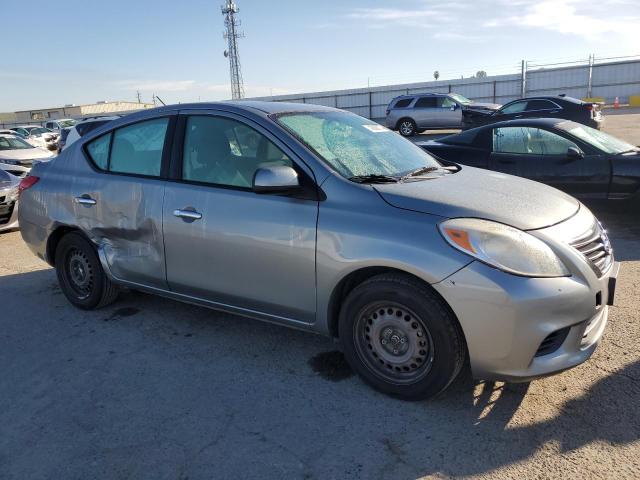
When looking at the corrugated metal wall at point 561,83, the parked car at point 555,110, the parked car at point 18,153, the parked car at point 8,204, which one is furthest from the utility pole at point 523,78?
the parked car at point 8,204

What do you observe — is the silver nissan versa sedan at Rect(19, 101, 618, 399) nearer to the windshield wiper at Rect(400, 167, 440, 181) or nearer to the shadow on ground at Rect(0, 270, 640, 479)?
the windshield wiper at Rect(400, 167, 440, 181)

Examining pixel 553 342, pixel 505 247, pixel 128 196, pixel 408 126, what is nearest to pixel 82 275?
pixel 128 196

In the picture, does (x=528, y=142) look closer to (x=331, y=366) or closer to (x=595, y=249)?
(x=595, y=249)

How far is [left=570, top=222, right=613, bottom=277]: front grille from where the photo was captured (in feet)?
9.27

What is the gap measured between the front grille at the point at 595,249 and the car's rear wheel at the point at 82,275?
3.49 metres

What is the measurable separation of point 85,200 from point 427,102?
19.5m

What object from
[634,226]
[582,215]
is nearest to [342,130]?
[582,215]

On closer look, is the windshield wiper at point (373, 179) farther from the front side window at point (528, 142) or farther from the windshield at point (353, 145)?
the front side window at point (528, 142)

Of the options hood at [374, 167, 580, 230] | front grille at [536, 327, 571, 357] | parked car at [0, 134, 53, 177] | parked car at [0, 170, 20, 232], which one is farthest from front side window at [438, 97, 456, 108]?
front grille at [536, 327, 571, 357]

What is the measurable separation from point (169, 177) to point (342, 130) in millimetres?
1269

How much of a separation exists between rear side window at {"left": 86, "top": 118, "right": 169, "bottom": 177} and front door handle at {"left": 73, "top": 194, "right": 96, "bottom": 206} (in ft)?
0.87

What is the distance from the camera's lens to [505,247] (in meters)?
2.65

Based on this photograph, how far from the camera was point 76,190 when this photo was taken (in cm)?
431

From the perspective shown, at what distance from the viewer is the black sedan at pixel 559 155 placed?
21.1 ft
